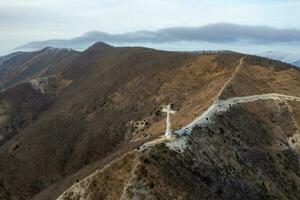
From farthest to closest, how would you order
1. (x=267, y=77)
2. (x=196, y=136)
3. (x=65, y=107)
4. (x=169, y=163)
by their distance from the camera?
(x=65, y=107) < (x=267, y=77) < (x=196, y=136) < (x=169, y=163)

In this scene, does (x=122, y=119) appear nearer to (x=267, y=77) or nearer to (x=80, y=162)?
(x=80, y=162)

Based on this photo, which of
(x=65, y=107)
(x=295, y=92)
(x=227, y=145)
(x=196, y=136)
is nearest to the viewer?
(x=196, y=136)

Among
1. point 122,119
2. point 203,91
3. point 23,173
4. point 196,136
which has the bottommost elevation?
point 23,173

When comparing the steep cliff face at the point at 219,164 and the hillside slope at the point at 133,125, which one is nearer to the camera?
the steep cliff face at the point at 219,164

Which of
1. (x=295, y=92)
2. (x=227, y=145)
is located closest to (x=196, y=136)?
(x=227, y=145)

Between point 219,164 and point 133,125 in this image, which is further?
point 133,125

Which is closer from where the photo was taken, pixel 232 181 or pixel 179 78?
pixel 232 181

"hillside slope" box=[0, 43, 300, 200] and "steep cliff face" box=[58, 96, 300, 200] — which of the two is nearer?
"steep cliff face" box=[58, 96, 300, 200]

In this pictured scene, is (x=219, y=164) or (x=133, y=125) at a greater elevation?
(x=219, y=164)
